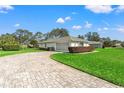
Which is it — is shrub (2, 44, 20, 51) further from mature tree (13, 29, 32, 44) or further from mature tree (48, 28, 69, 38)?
mature tree (48, 28, 69, 38)

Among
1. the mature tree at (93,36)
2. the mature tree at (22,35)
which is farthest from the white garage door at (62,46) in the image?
the mature tree at (93,36)

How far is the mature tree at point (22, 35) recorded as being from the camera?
170ft

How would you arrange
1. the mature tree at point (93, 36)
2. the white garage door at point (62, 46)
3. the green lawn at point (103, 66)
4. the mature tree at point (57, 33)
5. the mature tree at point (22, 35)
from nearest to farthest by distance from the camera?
the green lawn at point (103, 66)
the white garage door at point (62, 46)
the mature tree at point (22, 35)
the mature tree at point (57, 33)
the mature tree at point (93, 36)

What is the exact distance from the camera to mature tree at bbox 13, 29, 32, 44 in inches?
2036

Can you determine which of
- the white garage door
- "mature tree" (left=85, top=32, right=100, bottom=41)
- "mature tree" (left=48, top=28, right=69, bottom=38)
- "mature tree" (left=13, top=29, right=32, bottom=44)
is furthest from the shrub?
"mature tree" (left=85, top=32, right=100, bottom=41)

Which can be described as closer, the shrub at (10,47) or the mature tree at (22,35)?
the shrub at (10,47)

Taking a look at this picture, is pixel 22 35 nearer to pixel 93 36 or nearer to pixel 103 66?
pixel 93 36

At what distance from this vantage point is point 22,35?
52.2m

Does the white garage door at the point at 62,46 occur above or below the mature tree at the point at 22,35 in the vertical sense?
below

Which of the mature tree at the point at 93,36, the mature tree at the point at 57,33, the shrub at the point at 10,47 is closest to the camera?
the shrub at the point at 10,47

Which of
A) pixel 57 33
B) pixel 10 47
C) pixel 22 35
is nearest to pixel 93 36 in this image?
pixel 57 33

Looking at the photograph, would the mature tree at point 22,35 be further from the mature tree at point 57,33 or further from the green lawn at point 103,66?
the green lawn at point 103,66
